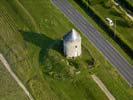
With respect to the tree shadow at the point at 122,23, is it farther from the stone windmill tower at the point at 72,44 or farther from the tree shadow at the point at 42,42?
the tree shadow at the point at 42,42

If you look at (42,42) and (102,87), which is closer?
(102,87)

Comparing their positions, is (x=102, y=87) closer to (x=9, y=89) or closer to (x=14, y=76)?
(x=14, y=76)

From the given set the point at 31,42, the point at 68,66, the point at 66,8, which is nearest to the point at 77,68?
the point at 68,66

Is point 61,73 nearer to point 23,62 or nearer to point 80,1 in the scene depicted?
point 23,62

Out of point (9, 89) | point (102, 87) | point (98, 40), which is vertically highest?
point (9, 89)

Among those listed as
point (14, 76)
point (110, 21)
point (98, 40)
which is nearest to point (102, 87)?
point (98, 40)
